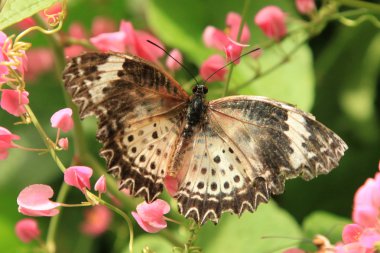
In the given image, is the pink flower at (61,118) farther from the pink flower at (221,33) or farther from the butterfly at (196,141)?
the pink flower at (221,33)

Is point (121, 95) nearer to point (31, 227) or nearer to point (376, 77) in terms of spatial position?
point (31, 227)

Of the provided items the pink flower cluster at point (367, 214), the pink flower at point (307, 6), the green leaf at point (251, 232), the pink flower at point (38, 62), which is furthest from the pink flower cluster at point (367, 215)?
the pink flower at point (38, 62)

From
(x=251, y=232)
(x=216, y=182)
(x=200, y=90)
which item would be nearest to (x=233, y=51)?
(x=200, y=90)

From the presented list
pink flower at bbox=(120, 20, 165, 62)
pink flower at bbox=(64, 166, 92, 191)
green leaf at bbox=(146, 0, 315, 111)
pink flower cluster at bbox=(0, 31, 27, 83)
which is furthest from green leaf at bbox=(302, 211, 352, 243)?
pink flower cluster at bbox=(0, 31, 27, 83)

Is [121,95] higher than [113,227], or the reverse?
[121,95]

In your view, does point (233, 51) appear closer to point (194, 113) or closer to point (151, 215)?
point (194, 113)

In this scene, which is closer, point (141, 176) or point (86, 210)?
point (141, 176)

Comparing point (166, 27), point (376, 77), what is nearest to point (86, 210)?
point (166, 27)
